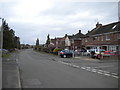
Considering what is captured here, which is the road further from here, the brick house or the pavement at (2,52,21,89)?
the brick house

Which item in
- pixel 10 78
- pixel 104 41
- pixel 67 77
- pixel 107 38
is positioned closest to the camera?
pixel 10 78

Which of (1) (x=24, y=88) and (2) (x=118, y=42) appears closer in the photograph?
(1) (x=24, y=88)

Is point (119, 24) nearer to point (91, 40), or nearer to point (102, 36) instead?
point (102, 36)

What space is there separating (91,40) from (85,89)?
39.5 m

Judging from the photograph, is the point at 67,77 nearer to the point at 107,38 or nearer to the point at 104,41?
the point at 107,38

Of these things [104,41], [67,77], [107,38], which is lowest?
[67,77]

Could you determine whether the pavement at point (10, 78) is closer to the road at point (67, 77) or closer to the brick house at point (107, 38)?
the road at point (67, 77)

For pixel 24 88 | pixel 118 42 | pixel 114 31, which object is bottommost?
pixel 24 88

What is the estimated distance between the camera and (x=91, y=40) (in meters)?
45.6

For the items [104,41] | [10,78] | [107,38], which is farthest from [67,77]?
[104,41]

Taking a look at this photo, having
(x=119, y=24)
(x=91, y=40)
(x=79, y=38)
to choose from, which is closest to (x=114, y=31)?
(x=119, y=24)

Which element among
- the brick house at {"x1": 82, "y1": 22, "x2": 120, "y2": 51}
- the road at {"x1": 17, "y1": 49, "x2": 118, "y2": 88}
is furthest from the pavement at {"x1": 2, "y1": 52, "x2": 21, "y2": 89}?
the brick house at {"x1": 82, "y1": 22, "x2": 120, "y2": 51}

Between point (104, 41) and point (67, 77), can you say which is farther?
point (104, 41)

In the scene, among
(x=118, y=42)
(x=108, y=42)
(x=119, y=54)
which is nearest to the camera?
(x=119, y=54)
